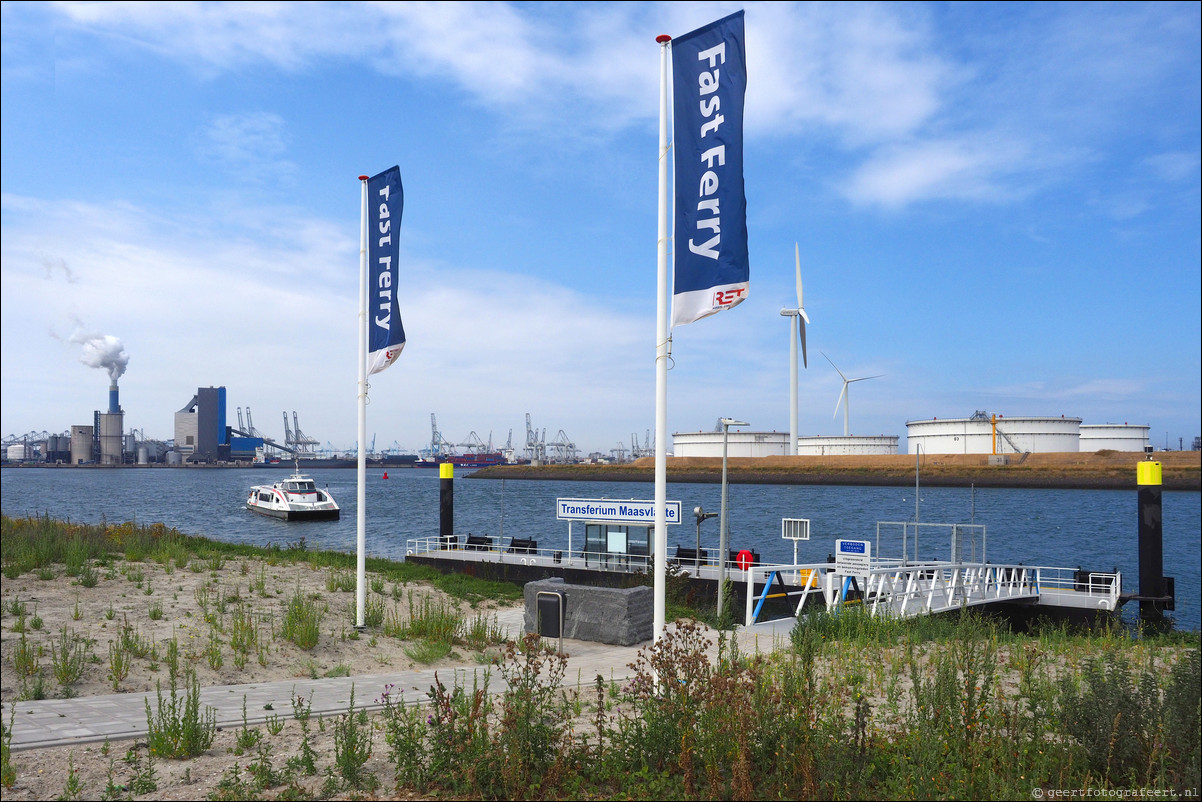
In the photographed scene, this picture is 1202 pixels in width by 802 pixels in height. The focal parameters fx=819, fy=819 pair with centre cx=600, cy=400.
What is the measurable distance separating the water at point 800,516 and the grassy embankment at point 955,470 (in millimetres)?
2323

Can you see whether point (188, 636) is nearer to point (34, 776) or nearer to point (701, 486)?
point (34, 776)

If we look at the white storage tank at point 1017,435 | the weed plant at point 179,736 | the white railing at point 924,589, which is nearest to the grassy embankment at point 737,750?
the weed plant at point 179,736

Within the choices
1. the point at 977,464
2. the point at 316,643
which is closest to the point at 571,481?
the point at 977,464

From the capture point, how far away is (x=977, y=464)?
11762cm

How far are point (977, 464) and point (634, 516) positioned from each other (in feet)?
343

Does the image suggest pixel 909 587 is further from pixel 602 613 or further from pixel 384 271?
pixel 384 271

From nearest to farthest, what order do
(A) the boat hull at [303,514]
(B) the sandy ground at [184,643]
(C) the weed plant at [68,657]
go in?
(B) the sandy ground at [184,643] < (C) the weed plant at [68,657] < (A) the boat hull at [303,514]

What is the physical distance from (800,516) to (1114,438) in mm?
79671

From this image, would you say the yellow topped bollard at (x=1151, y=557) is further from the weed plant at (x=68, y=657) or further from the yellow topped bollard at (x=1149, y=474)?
the weed plant at (x=68, y=657)

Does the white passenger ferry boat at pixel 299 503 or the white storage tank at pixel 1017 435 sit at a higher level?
the white storage tank at pixel 1017 435

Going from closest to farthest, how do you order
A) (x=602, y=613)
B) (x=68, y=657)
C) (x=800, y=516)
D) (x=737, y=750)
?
(x=737, y=750)
(x=68, y=657)
(x=602, y=613)
(x=800, y=516)

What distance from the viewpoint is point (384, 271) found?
595 inches

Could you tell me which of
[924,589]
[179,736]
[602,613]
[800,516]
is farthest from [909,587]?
[800,516]

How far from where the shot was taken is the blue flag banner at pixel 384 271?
589 inches
